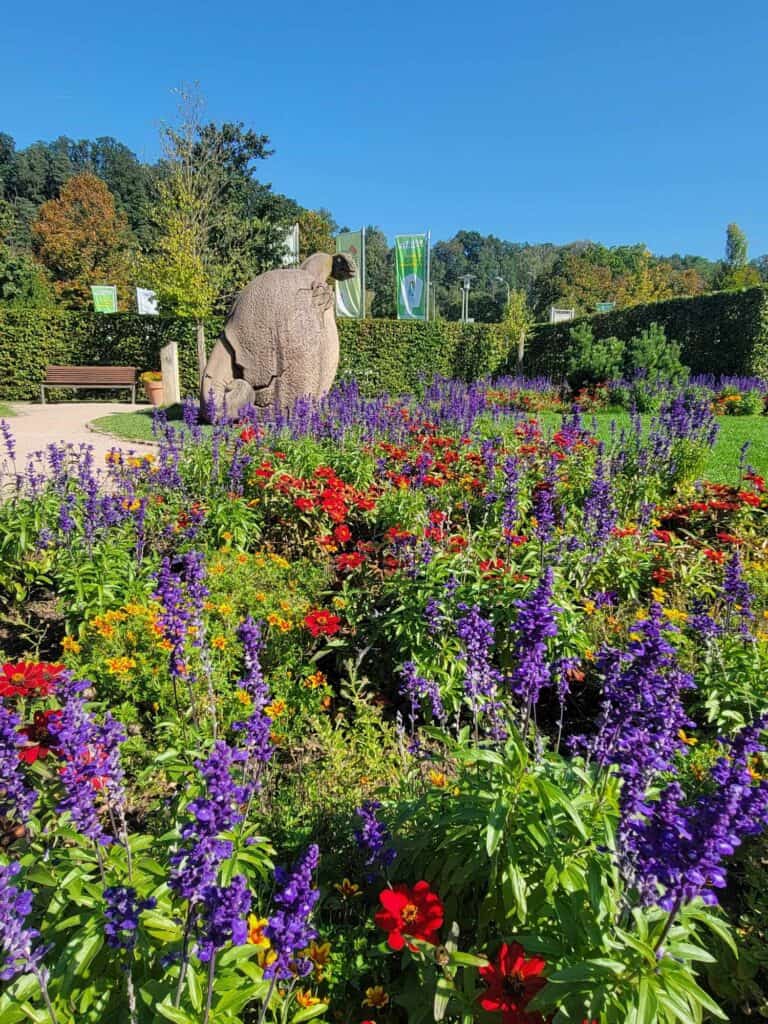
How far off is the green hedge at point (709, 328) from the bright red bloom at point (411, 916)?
18.4 metres

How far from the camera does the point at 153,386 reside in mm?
18172

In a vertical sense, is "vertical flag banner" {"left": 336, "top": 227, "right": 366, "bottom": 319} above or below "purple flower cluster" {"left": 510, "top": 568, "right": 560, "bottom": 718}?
above

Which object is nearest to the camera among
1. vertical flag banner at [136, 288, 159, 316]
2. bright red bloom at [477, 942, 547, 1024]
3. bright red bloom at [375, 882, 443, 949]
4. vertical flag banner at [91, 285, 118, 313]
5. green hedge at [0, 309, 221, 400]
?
bright red bloom at [477, 942, 547, 1024]

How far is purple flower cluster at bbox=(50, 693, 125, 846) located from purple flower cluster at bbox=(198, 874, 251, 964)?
0.42 metres

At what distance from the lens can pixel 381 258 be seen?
288 feet

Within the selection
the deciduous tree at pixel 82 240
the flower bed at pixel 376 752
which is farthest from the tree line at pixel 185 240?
the flower bed at pixel 376 752

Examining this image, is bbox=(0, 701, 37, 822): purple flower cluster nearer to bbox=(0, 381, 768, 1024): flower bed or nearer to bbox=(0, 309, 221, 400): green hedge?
bbox=(0, 381, 768, 1024): flower bed

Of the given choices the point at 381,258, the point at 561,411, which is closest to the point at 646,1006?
the point at 561,411

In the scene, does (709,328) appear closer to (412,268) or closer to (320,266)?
(320,266)

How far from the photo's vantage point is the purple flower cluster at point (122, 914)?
122 centimetres

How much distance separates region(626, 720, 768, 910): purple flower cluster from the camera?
3.59 ft

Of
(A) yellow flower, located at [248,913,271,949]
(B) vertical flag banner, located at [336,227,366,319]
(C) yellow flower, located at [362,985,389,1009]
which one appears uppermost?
(B) vertical flag banner, located at [336,227,366,319]

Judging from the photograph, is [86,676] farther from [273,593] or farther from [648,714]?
[648,714]

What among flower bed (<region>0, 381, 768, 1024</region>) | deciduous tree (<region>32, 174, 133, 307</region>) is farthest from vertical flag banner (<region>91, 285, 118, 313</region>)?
flower bed (<region>0, 381, 768, 1024</region>)
